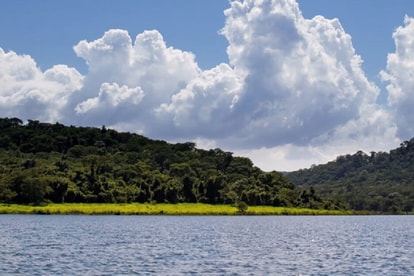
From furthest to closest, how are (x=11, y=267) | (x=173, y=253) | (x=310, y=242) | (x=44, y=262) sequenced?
(x=310, y=242)
(x=173, y=253)
(x=44, y=262)
(x=11, y=267)

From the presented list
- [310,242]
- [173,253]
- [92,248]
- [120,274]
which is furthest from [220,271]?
[310,242]

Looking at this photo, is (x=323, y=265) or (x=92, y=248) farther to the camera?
(x=92, y=248)

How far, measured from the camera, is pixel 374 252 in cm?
8094

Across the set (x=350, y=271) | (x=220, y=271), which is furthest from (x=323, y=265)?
(x=220, y=271)

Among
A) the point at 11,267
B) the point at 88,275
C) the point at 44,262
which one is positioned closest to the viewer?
the point at 88,275

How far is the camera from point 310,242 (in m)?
97.2

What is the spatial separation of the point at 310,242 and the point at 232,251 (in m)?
23.2

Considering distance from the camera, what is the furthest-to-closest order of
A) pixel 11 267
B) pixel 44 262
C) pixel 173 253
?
pixel 173 253 < pixel 44 262 < pixel 11 267

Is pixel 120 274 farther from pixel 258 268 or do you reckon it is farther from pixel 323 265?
pixel 323 265

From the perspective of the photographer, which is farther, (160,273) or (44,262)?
(44,262)

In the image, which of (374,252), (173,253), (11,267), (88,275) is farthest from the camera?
(374,252)

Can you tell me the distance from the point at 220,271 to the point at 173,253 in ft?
52.9

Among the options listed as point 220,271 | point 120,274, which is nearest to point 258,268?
point 220,271

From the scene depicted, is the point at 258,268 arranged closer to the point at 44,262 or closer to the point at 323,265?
the point at 323,265
